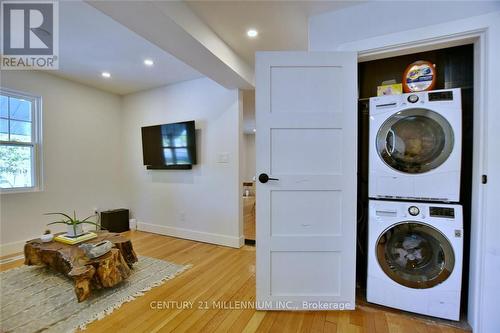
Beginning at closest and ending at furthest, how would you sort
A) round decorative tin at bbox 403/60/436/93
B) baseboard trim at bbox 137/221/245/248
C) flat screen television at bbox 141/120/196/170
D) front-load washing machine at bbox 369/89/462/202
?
1. front-load washing machine at bbox 369/89/462/202
2. round decorative tin at bbox 403/60/436/93
3. baseboard trim at bbox 137/221/245/248
4. flat screen television at bbox 141/120/196/170

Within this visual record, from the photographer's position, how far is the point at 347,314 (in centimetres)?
165

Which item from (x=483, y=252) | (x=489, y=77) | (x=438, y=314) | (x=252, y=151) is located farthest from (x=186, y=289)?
(x=252, y=151)

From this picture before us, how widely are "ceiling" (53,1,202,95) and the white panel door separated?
1.56 metres

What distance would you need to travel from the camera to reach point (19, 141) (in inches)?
116

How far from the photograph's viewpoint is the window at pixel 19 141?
2.81 metres

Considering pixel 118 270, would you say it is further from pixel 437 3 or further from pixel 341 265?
pixel 437 3

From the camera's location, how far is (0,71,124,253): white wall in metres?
2.88

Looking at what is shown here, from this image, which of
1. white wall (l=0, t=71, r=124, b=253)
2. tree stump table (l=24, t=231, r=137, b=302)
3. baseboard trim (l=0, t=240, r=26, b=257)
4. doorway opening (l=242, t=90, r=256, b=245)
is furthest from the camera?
doorway opening (l=242, t=90, r=256, b=245)

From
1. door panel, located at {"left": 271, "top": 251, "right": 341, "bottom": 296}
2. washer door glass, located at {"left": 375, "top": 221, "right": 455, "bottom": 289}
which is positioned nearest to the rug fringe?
door panel, located at {"left": 271, "top": 251, "right": 341, "bottom": 296}

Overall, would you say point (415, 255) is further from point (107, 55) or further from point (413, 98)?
point (107, 55)

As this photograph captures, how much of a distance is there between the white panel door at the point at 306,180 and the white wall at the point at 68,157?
10.8 ft

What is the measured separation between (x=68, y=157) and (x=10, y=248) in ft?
4.39

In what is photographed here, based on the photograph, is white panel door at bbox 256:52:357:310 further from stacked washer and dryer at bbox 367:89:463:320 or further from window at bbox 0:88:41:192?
window at bbox 0:88:41:192

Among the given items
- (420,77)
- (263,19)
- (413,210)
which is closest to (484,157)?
(413,210)
